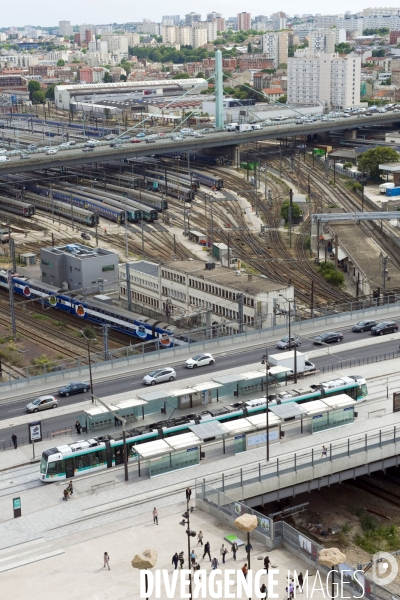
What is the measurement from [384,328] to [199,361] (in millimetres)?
8272

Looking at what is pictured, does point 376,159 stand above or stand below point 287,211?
above

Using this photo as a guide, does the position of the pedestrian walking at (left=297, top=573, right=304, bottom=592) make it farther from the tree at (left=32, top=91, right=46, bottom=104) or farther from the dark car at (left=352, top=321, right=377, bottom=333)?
the tree at (left=32, top=91, right=46, bottom=104)

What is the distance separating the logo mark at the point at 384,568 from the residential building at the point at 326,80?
11754 centimetres

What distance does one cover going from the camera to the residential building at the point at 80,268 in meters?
51.4

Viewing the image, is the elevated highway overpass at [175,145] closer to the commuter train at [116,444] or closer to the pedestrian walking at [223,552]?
the commuter train at [116,444]

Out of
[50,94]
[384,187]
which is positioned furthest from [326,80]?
Answer: [384,187]

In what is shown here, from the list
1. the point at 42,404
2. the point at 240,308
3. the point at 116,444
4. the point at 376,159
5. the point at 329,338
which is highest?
the point at 116,444

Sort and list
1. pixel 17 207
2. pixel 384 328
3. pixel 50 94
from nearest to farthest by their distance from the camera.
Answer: pixel 384 328
pixel 17 207
pixel 50 94

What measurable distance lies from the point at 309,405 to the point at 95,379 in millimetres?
8767

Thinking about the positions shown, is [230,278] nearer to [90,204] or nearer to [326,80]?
[90,204]

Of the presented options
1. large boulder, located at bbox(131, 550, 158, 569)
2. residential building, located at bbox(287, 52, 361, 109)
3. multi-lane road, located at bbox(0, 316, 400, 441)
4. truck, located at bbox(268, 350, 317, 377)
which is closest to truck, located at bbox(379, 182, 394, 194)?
multi-lane road, located at bbox(0, 316, 400, 441)

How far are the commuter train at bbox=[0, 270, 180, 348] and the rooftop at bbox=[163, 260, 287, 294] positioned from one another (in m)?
3.34

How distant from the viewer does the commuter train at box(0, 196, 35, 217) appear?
7569cm

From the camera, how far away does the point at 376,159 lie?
279ft
